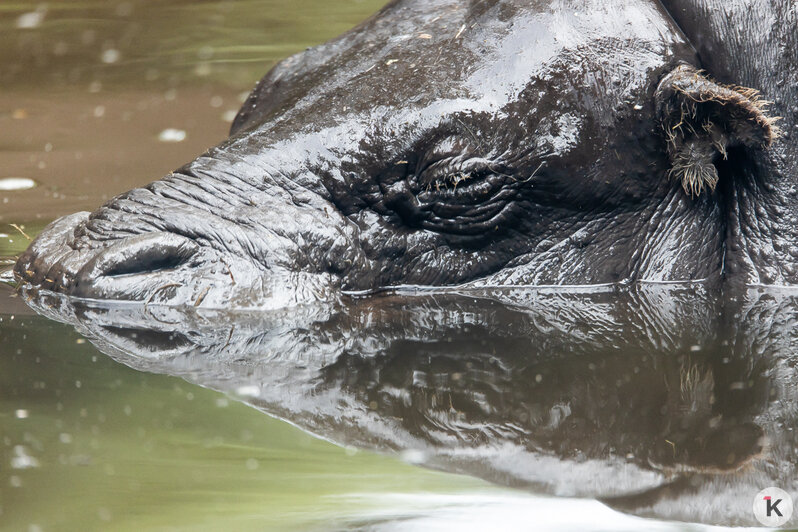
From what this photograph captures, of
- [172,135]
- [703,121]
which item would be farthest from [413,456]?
[172,135]

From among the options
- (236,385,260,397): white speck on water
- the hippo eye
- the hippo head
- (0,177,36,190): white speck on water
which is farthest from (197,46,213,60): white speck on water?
(236,385,260,397): white speck on water

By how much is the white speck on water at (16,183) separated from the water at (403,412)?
1.22m

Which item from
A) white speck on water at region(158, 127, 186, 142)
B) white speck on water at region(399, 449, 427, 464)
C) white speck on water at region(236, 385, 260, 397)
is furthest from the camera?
white speck on water at region(158, 127, 186, 142)

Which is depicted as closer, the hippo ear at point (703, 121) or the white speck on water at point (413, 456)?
the white speck on water at point (413, 456)

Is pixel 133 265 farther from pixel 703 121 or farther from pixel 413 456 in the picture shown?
pixel 703 121

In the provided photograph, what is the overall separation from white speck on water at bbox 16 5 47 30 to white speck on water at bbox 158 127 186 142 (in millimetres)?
2798

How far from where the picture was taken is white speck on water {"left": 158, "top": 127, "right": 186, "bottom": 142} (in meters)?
7.32

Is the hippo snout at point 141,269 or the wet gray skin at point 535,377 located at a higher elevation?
the hippo snout at point 141,269

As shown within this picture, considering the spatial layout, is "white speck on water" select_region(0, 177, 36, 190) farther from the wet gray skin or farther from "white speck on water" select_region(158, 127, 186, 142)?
the wet gray skin

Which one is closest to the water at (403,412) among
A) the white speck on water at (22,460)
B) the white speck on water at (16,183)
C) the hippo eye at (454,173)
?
the white speck on water at (22,460)

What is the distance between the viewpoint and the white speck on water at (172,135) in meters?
7.32

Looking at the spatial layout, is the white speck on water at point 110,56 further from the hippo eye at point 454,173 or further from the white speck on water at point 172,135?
the hippo eye at point 454,173

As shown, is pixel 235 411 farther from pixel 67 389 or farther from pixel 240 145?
pixel 240 145

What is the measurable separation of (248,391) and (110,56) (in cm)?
655
